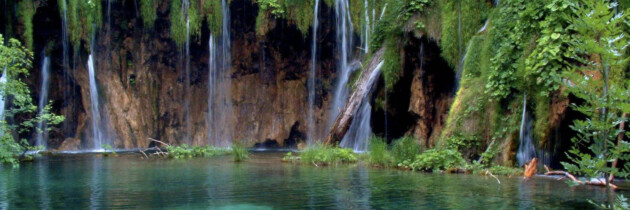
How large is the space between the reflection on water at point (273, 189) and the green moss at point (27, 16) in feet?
28.6

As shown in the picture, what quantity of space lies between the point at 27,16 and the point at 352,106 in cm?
1267

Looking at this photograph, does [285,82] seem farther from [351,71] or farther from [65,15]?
[65,15]

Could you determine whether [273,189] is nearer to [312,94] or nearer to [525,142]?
[525,142]

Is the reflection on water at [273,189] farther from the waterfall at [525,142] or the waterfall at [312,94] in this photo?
the waterfall at [312,94]

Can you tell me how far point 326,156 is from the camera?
1388 centimetres

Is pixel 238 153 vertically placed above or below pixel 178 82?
below

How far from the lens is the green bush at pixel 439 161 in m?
11.7

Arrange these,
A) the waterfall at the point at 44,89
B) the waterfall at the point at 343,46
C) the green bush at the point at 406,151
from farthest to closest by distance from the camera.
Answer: the waterfall at the point at 343,46 < the waterfall at the point at 44,89 < the green bush at the point at 406,151

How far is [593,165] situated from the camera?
4242mm

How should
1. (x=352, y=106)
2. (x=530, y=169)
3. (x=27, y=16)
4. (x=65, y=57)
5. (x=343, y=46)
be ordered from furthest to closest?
(x=343, y=46), (x=65, y=57), (x=27, y=16), (x=352, y=106), (x=530, y=169)

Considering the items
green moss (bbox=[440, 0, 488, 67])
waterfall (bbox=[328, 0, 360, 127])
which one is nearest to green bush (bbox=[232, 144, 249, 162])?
green moss (bbox=[440, 0, 488, 67])

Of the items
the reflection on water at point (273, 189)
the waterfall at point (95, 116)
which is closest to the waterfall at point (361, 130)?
the reflection on water at point (273, 189)

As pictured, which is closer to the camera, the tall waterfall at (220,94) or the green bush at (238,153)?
the green bush at (238,153)

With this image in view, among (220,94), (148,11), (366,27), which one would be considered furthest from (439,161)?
(148,11)
